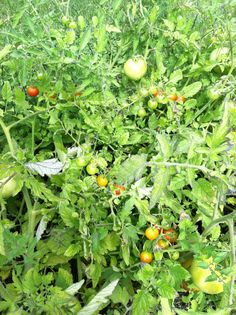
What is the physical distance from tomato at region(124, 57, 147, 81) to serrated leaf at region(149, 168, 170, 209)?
1.59ft

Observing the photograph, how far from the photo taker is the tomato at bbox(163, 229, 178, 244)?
1297 millimetres

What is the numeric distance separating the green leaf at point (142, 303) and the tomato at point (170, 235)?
0.19 meters

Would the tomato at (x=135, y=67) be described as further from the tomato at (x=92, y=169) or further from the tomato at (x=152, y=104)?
the tomato at (x=92, y=169)

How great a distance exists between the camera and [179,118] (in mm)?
1462

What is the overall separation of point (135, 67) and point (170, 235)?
1.75ft

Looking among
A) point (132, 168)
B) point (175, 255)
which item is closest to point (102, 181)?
point (132, 168)

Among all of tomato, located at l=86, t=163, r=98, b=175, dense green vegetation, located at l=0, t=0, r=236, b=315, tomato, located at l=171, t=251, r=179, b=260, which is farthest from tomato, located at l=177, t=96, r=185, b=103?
tomato, located at l=171, t=251, r=179, b=260

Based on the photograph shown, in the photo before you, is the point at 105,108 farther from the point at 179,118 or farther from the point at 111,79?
the point at 179,118

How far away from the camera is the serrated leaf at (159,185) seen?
107 centimetres

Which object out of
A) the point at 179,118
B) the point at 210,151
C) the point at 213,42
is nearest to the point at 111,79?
the point at 179,118

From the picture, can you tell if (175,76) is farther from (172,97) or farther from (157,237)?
(157,237)

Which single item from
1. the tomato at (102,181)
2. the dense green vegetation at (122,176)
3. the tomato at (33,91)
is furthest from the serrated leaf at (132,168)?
the tomato at (33,91)

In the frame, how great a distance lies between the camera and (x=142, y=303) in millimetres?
1136

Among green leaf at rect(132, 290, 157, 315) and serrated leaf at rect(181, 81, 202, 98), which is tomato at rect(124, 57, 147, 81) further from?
green leaf at rect(132, 290, 157, 315)
